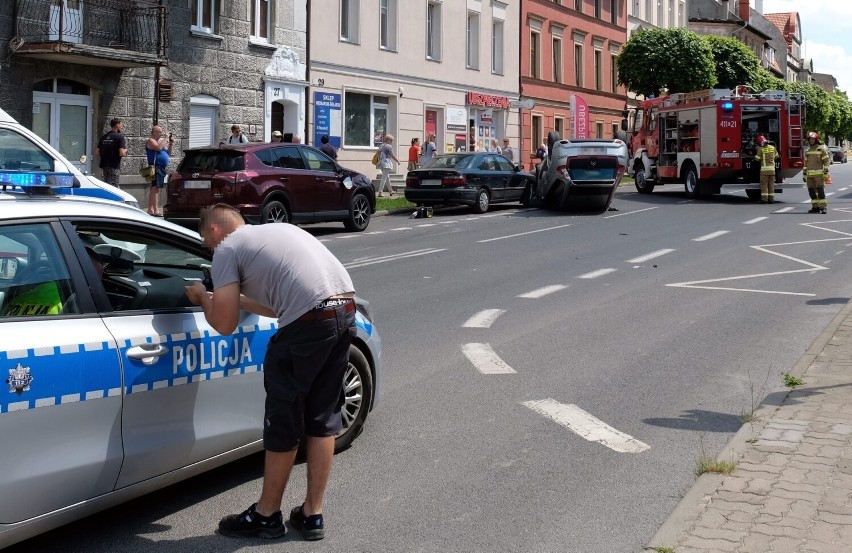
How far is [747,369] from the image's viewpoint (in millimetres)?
8398

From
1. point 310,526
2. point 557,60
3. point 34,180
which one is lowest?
point 310,526

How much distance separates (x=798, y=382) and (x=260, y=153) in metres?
12.9

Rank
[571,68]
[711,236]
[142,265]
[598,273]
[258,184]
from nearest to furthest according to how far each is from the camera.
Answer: [142,265] < [598,273] < [258,184] < [711,236] < [571,68]

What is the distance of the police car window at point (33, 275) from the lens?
437 centimetres

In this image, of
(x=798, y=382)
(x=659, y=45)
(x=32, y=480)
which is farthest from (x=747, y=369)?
(x=659, y=45)

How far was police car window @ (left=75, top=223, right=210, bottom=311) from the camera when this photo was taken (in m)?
4.90

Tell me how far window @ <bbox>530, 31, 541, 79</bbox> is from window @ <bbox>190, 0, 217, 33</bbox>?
821 inches

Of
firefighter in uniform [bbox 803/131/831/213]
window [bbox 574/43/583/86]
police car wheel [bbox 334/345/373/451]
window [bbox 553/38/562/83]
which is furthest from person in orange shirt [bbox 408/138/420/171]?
police car wheel [bbox 334/345/373/451]

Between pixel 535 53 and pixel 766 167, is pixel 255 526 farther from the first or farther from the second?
pixel 535 53

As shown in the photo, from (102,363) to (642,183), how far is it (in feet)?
103

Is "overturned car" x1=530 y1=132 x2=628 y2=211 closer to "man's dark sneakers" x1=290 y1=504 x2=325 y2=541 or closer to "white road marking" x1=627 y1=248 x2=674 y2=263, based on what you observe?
"white road marking" x1=627 y1=248 x2=674 y2=263

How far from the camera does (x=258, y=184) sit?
60.6 feet

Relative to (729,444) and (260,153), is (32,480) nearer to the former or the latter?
(729,444)

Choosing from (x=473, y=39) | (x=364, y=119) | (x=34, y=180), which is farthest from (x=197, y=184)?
(x=473, y=39)
